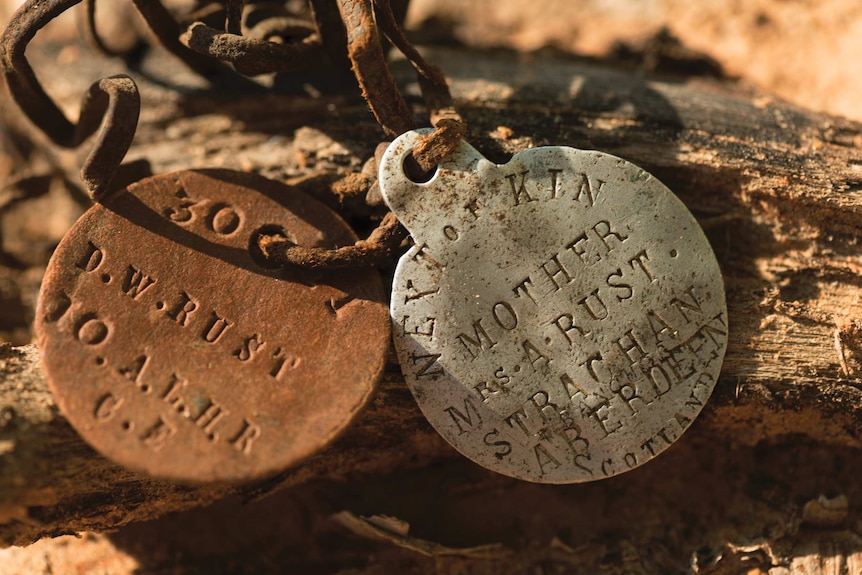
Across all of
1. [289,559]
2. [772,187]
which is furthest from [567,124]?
[289,559]

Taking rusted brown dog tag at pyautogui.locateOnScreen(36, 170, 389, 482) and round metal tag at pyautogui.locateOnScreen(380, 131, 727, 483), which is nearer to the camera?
rusted brown dog tag at pyautogui.locateOnScreen(36, 170, 389, 482)

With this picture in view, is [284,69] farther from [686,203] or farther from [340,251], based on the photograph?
[686,203]

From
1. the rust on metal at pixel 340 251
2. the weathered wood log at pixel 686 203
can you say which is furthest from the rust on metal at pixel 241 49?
the rust on metal at pixel 340 251

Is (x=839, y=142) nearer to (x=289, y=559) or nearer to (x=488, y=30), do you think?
(x=488, y=30)

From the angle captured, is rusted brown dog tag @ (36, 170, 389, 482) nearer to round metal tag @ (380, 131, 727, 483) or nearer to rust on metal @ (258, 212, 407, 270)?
rust on metal @ (258, 212, 407, 270)

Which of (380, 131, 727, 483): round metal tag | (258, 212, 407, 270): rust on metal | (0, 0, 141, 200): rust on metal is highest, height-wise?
(0, 0, 141, 200): rust on metal

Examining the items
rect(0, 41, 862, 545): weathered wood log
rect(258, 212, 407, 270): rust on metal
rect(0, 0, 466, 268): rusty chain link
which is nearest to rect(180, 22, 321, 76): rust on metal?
rect(0, 0, 466, 268): rusty chain link
